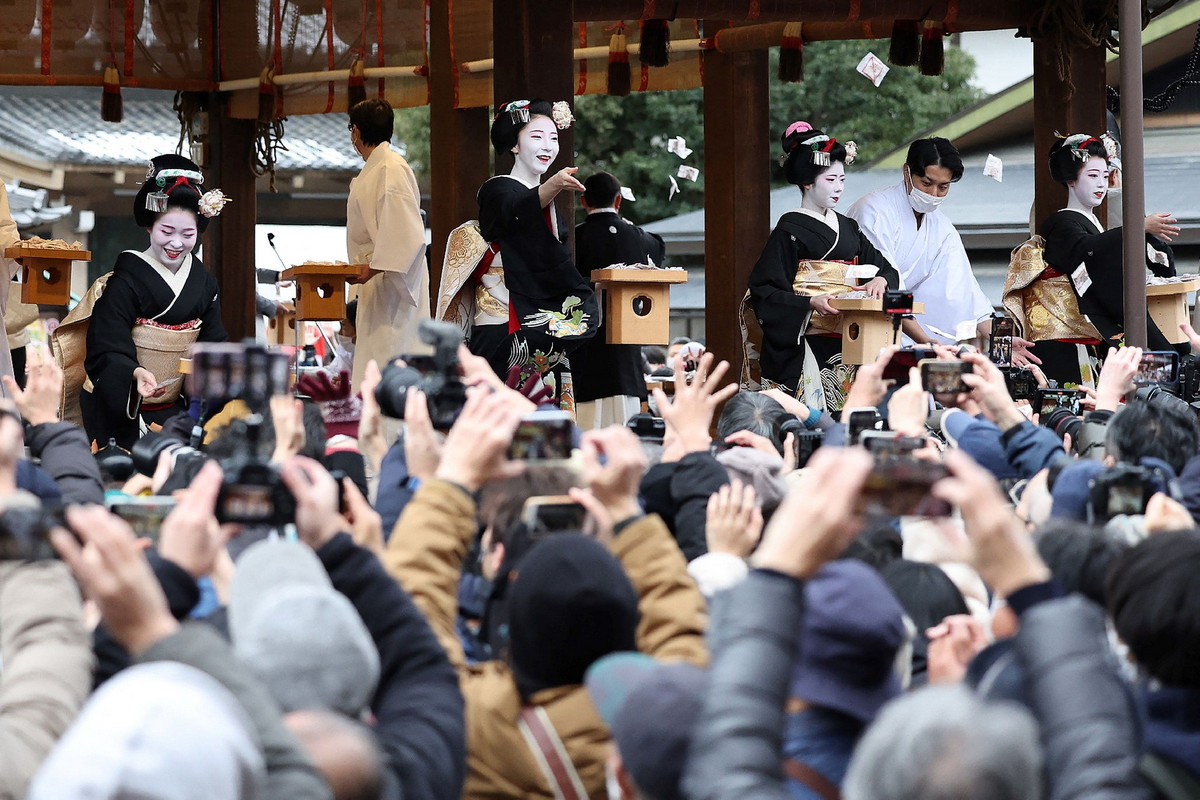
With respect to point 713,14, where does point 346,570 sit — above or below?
below

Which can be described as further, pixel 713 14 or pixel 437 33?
pixel 437 33

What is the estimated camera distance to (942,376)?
12.9ft

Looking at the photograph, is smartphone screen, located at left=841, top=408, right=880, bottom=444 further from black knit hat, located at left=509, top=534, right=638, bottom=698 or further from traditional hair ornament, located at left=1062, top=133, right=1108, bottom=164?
traditional hair ornament, located at left=1062, top=133, right=1108, bottom=164

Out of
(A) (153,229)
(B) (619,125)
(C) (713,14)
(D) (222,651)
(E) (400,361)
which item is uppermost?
(B) (619,125)

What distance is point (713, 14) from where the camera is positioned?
28.1ft

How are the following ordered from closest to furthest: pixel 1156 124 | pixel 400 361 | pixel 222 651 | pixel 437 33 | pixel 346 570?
pixel 222 651
pixel 346 570
pixel 400 361
pixel 437 33
pixel 1156 124

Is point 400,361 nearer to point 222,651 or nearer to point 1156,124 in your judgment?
point 222,651

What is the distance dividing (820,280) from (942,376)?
178 inches

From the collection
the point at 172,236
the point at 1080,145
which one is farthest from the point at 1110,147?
the point at 172,236

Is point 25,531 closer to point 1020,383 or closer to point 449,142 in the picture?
point 1020,383

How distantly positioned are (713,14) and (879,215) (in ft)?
4.78

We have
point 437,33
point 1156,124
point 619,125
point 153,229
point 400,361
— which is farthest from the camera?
point 619,125

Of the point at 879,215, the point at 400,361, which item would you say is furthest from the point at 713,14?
the point at 400,361

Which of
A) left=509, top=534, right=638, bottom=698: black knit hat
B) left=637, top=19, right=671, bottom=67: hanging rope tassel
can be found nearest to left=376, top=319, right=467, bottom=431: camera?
left=509, top=534, right=638, bottom=698: black knit hat
